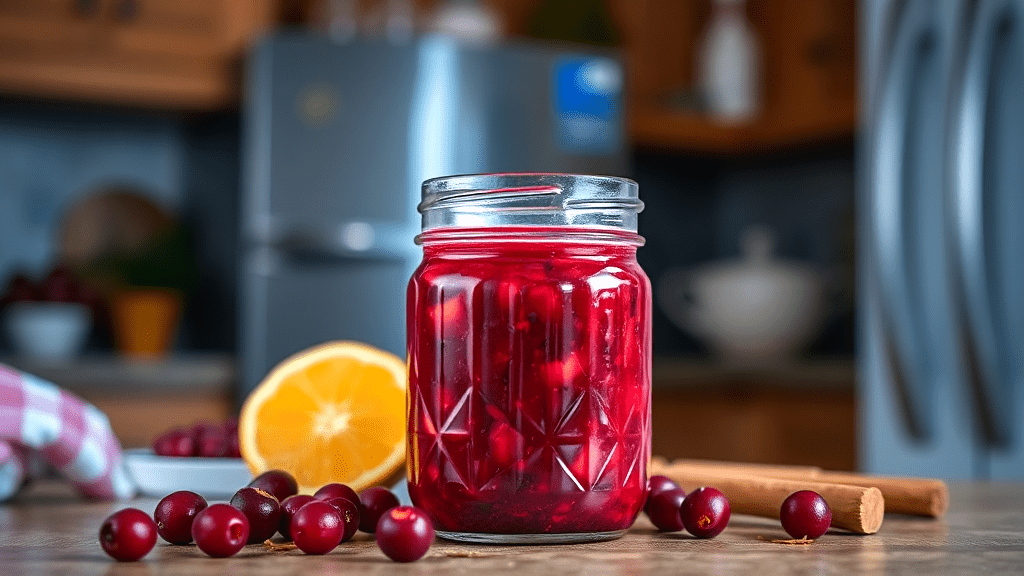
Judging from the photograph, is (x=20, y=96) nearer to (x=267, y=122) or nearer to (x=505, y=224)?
(x=267, y=122)

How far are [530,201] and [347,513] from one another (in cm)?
21

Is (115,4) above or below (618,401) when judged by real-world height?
above

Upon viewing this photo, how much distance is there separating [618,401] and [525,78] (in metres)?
2.15

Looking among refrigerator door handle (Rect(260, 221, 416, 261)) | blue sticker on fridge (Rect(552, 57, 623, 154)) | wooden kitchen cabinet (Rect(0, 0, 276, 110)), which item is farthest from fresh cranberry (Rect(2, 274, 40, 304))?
blue sticker on fridge (Rect(552, 57, 623, 154))

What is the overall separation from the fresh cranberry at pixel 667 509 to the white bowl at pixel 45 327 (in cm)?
210

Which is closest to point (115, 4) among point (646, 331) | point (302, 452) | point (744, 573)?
point (302, 452)

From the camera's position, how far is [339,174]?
259cm

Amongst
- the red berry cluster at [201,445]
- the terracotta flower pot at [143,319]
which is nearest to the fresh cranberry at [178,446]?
the red berry cluster at [201,445]

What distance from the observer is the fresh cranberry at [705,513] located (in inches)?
27.6

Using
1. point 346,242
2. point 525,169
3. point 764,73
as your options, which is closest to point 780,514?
point 346,242

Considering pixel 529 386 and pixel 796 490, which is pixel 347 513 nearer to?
pixel 529 386

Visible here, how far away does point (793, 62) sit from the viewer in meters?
3.21

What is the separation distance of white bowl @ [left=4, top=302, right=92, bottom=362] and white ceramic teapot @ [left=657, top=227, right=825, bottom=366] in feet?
5.02

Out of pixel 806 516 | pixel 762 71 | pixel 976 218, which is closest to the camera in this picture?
pixel 806 516
